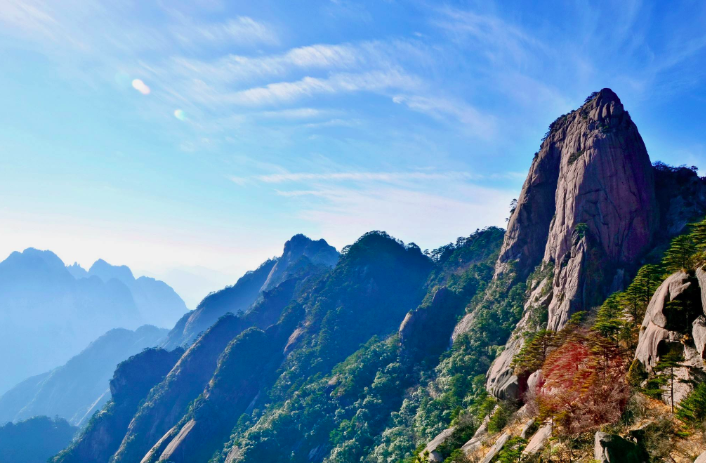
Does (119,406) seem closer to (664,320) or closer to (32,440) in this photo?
(32,440)

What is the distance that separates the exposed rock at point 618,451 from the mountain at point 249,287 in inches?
6157

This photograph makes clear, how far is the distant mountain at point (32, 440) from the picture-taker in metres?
130

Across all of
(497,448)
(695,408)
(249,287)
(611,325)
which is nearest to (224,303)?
(249,287)

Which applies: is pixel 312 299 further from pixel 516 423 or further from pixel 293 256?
pixel 516 423

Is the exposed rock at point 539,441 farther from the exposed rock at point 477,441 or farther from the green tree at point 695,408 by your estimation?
the exposed rock at point 477,441

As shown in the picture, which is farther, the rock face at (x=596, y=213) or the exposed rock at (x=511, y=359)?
the rock face at (x=596, y=213)

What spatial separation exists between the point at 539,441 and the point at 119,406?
127m

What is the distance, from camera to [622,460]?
1515 centimetres

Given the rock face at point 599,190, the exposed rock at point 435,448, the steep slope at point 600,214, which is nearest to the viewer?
the exposed rock at point 435,448

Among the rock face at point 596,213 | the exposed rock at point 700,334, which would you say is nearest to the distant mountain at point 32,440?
the rock face at point 596,213

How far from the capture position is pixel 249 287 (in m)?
188

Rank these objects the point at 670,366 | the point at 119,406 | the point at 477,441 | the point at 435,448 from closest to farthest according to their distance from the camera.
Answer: the point at 670,366 < the point at 477,441 < the point at 435,448 < the point at 119,406

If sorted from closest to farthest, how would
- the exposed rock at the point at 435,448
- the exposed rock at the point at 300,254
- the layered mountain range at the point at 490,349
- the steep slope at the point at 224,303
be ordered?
the layered mountain range at the point at 490,349 < the exposed rock at the point at 435,448 < the exposed rock at the point at 300,254 < the steep slope at the point at 224,303

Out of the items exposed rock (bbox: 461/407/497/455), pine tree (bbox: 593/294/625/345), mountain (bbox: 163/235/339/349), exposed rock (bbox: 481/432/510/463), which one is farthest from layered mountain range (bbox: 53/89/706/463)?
mountain (bbox: 163/235/339/349)
